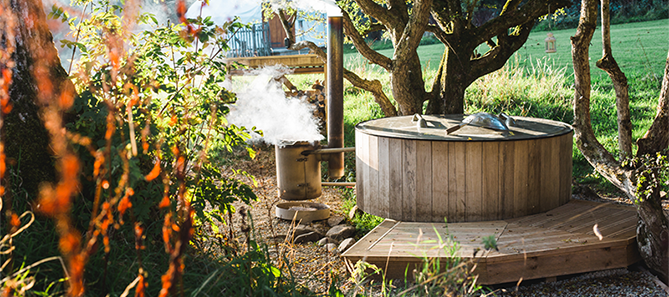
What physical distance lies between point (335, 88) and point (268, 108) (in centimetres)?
315

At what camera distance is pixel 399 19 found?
6.02 metres

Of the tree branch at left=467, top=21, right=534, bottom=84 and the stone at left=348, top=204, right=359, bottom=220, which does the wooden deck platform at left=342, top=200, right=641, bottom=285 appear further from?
the tree branch at left=467, top=21, right=534, bottom=84

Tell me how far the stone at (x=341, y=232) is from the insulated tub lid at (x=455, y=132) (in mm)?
855

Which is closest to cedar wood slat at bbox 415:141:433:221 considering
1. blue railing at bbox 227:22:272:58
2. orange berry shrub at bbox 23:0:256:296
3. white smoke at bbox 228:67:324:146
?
orange berry shrub at bbox 23:0:256:296

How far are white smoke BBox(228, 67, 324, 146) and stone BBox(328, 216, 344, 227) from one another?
243 cm

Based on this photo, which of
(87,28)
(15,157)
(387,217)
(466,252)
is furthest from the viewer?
(387,217)

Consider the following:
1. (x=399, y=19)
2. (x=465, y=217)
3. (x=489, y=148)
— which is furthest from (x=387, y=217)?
(x=399, y=19)

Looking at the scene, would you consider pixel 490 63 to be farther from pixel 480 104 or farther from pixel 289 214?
pixel 289 214

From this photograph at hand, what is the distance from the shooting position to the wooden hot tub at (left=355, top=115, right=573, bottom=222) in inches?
148

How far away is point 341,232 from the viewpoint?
14.2ft

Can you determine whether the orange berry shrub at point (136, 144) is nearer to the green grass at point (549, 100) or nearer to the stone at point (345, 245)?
the stone at point (345, 245)

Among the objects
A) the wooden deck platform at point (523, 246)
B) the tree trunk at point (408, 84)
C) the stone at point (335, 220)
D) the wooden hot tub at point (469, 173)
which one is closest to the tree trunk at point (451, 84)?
the tree trunk at point (408, 84)

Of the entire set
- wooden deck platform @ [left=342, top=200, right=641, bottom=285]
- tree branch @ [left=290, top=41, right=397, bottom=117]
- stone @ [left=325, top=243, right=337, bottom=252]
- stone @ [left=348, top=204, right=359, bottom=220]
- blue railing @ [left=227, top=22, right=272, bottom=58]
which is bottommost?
stone @ [left=325, top=243, right=337, bottom=252]

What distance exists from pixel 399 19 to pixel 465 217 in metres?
3.02
